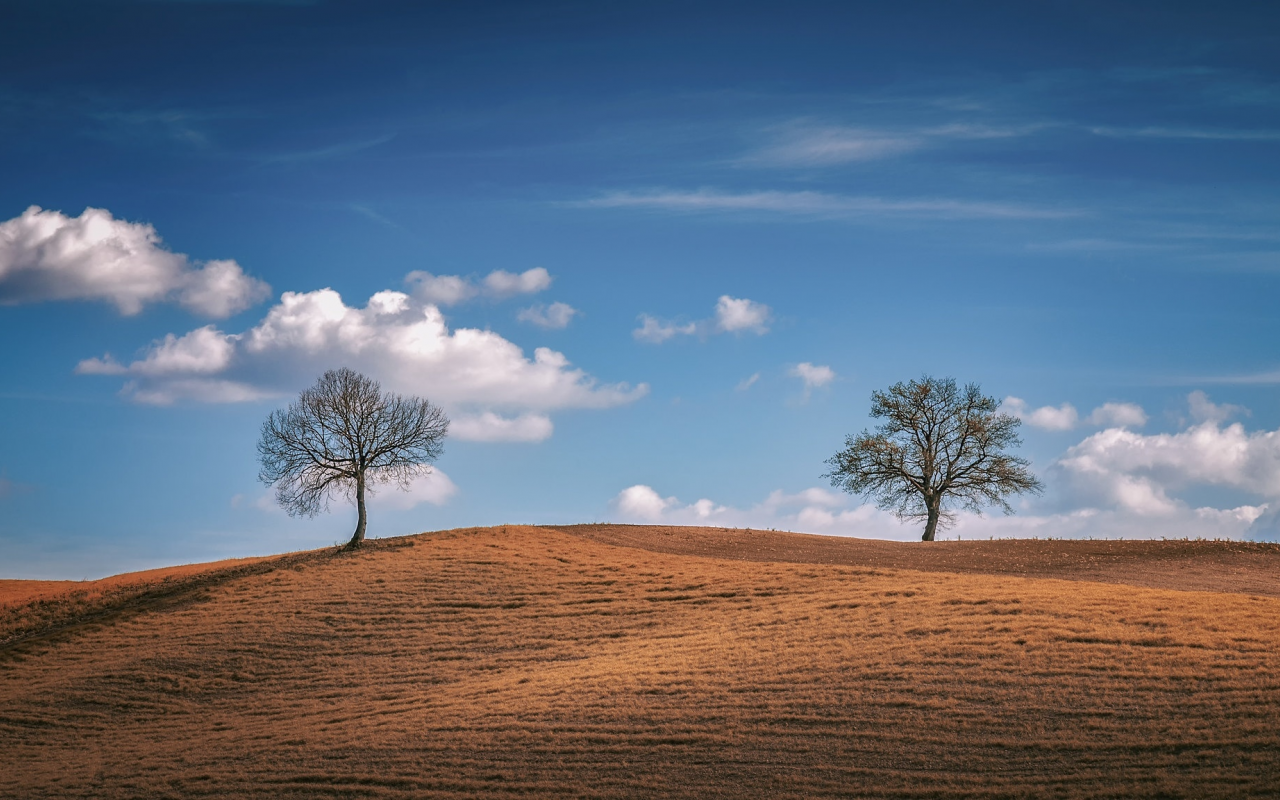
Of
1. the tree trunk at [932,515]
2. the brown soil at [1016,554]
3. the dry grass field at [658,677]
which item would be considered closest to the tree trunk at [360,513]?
the dry grass field at [658,677]

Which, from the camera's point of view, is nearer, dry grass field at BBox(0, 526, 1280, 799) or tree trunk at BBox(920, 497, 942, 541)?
dry grass field at BBox(0, 526, 1280, 799)

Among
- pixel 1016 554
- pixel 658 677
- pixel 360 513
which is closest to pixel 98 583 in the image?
pixel 360 513

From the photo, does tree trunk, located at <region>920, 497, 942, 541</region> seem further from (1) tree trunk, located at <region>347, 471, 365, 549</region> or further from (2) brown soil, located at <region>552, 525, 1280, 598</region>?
(1) tree trunk, located at <region>347, 471, 365, 549</region>

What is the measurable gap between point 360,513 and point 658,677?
21178 millimetres

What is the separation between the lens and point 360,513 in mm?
37844

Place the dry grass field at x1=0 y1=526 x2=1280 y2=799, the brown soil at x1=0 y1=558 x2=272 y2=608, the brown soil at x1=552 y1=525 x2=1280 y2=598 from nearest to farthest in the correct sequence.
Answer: the dry grass field at x1=0 y1=526 x2=1280 y2=799 < the brown soil at x1=552 y1=525 x2=1280 y2=598 < the brown soil at x1=0 y1=558 x2=272 y2=608

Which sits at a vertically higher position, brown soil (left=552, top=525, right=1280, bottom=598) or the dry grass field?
brown soil (left=552, top=525, right=1280, bottom=598)

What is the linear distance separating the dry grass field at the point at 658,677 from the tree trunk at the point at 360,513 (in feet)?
5.43

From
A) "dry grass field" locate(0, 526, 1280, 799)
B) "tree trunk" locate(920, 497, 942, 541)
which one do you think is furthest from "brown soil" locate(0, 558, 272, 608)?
"tree trunk" locate(920, 497, 942, 541)

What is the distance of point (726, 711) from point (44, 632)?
26.1 metres

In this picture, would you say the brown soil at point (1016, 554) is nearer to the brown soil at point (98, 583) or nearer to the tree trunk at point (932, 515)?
the tree trunk at point (932, 515)

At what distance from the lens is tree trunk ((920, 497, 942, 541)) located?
4612 cm

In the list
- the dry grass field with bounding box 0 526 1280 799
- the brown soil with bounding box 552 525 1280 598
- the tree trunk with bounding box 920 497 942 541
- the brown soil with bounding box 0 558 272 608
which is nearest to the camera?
the dry grass field with bounding box 0 526 1280 799

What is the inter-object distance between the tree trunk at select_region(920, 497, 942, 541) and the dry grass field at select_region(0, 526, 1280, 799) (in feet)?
32.4
